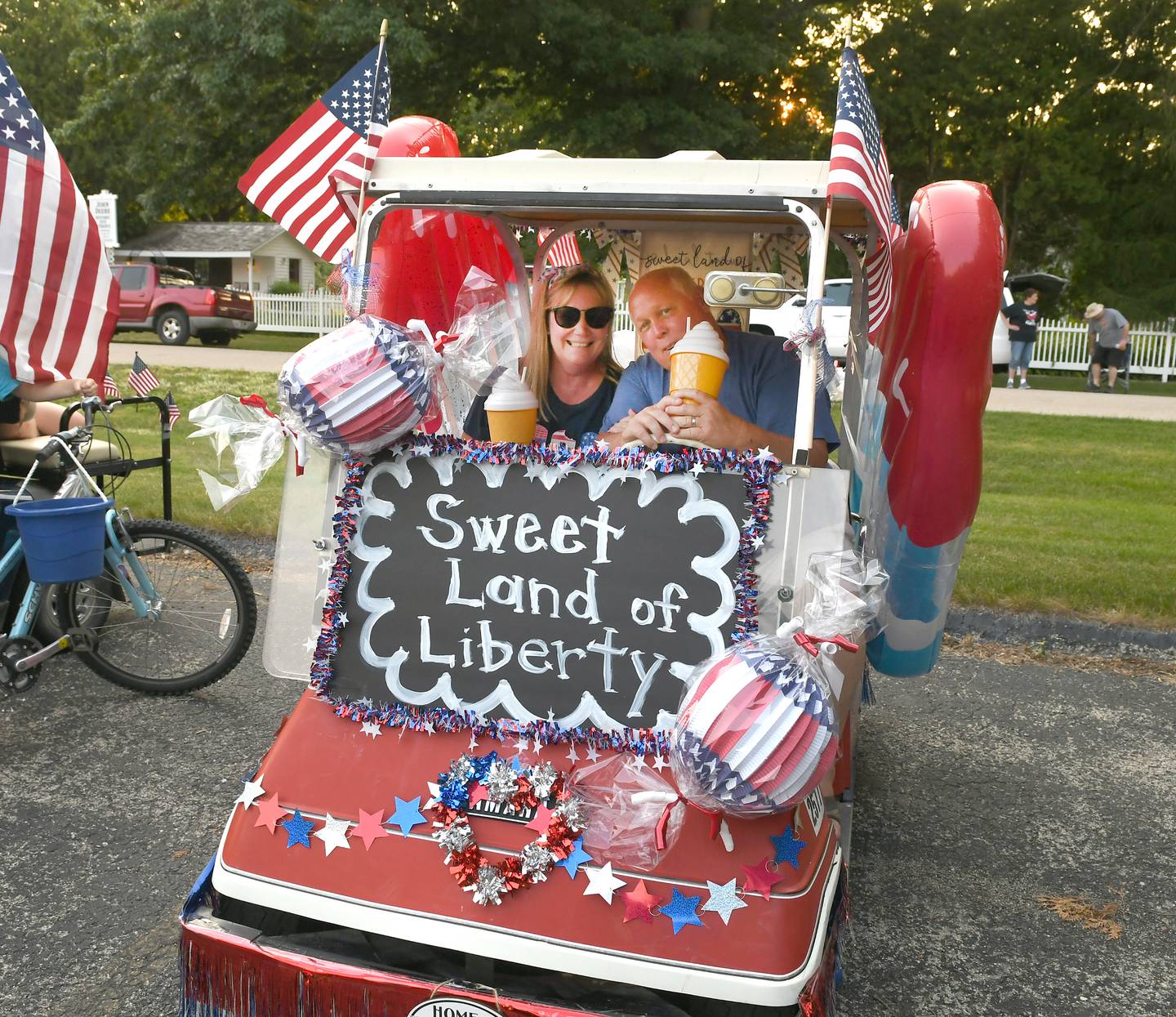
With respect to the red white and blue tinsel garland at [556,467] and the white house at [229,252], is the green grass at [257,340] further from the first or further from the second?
the red white and blue tinsel garland at [556,467]

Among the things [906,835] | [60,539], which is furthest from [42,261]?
[906,835]

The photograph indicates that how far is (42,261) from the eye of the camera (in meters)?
4.44

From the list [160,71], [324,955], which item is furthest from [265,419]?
[160,71]

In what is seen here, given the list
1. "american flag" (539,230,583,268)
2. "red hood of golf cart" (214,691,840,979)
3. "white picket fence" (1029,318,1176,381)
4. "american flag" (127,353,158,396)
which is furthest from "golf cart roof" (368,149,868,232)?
"white picket fence" (1029,318,1176,381)

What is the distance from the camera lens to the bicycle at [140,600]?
4223mm

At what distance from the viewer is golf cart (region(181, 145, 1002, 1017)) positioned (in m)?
2.07

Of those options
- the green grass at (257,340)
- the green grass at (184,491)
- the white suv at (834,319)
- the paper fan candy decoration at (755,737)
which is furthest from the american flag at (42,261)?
the green grass at (257,340)

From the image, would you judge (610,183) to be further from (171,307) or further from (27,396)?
(171,307)

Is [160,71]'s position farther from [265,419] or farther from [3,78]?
[265,419]

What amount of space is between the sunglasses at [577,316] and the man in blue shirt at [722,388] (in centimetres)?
10

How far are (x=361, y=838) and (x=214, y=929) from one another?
0.32m

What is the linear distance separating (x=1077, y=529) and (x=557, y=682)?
18.1 ft

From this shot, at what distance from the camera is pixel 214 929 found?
2146 mm

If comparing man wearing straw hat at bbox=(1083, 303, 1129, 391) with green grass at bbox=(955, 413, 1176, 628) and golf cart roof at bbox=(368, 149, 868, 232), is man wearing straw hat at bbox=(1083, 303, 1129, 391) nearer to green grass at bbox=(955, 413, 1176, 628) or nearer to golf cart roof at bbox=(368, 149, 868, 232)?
green grass at bbox=(955, 413, 1176, 628)
